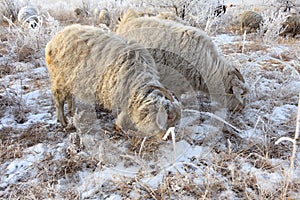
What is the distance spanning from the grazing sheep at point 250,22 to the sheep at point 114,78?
820 cm

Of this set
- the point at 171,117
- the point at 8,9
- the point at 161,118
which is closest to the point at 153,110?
the point at 161,118

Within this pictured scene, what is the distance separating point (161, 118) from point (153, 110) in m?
0.12

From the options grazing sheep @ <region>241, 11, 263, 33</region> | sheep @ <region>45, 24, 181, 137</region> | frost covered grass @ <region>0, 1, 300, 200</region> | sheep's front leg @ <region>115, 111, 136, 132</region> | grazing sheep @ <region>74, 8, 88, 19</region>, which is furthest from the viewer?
grazing sheep @ <region>74, 8, 88, 19</region>

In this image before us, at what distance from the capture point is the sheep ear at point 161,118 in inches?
111

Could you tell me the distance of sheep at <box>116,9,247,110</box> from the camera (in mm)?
3887

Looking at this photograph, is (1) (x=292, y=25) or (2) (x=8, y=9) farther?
(2) (x=8, y=9)

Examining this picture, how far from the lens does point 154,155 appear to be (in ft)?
10.6

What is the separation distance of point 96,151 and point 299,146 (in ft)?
8.21

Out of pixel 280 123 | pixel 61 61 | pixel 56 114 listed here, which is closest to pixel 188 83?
pixel 280 123

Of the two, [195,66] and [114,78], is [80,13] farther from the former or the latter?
[114,78]

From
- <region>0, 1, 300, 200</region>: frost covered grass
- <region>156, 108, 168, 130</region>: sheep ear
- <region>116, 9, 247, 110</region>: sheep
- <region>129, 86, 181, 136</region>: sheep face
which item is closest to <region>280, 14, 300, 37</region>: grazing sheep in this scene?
<region>0, 1, 300, 200</region>: frost covered grass

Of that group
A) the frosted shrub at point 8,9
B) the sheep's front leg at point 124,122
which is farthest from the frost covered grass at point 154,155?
the frosted shrub at point 8,9

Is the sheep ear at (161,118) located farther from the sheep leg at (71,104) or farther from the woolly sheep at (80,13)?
the woolly sheep at (80,13)

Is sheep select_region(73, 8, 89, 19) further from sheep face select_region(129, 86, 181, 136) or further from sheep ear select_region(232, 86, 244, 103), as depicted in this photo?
sheep face select_region(129, 86, 181, 136)
